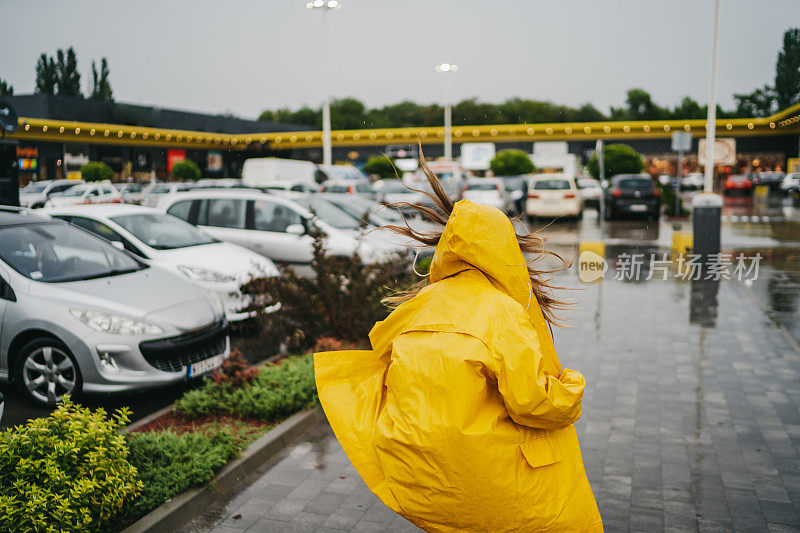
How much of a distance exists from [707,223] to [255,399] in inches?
398

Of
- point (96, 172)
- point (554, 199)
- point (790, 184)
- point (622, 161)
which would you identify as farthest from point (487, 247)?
point (622, 161)

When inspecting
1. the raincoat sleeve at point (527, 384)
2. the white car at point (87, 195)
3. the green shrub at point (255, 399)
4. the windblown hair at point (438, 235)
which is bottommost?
the green shrub at point (255, 399)

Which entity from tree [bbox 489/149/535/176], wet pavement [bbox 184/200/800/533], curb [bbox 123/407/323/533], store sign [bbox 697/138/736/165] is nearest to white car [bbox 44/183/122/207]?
store sign [bbox 697/138/736/165]

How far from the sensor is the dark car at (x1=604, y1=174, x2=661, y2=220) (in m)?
24.9

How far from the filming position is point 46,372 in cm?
571

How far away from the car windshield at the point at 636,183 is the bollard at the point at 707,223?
12.5 m

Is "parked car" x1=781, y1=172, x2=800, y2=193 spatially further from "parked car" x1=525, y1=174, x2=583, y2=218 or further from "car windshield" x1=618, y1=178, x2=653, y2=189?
"parked car" x1=525, y1=174, x2=583, y2=218

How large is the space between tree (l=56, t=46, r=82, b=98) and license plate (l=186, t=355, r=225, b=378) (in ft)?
31.0

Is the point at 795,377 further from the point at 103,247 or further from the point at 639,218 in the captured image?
the point at 639,218

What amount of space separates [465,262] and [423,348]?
1.28 ft

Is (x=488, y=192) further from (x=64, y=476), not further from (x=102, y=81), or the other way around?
(x=64, y=476)

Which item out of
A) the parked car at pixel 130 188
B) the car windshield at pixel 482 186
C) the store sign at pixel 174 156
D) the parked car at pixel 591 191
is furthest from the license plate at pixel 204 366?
the store sign at pixel 174 156

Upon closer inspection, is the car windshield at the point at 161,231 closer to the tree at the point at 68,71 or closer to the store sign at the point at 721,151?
the tree at the point at 68,71

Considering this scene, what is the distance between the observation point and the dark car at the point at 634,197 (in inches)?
982
